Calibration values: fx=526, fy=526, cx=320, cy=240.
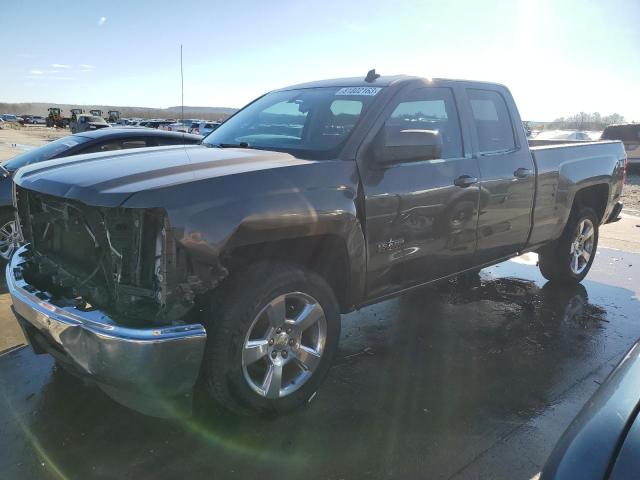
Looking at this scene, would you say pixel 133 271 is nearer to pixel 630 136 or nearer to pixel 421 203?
pixel 421 203

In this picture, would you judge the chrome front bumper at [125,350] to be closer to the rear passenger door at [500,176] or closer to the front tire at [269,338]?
the front tire at [269,338]

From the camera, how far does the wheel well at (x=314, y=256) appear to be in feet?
9.60

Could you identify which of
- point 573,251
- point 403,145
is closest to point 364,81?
point 403,145

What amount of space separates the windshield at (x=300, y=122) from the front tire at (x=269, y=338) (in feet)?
2.92

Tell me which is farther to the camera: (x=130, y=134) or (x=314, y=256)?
(x=130, y=134)

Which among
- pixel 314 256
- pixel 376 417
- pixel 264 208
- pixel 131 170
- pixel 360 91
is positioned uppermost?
pixel 360 91

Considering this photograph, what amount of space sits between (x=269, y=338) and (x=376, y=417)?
847mm

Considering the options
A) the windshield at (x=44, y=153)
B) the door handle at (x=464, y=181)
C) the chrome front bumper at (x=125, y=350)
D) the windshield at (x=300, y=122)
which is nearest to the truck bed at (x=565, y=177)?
the door handle at (x=464, y=181)

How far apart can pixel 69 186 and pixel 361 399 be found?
2132mm

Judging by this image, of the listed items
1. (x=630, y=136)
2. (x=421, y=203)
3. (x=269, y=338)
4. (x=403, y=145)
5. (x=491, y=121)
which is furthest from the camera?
(x=630, y=136)

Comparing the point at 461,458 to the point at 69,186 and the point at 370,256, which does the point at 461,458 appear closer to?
the point at 370,256

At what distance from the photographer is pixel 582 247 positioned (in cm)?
595

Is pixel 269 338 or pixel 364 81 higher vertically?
pixel 364 81

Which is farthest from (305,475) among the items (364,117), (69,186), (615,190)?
(615,190)
